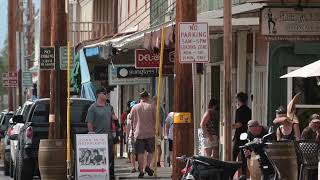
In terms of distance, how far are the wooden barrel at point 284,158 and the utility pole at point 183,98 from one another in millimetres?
1683

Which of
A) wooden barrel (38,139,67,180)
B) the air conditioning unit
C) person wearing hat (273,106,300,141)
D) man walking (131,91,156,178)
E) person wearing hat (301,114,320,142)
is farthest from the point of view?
the air conditioning unit

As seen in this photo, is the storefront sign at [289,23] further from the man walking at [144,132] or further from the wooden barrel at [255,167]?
the wooden barrel at [255,167]

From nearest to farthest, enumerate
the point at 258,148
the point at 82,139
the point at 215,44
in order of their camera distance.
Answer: the point at 258,148
the point at 82,139
the point at 215,44

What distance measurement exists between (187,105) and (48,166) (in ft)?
16.1

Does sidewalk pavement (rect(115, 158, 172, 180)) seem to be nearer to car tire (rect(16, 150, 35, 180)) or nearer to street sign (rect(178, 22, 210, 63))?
car tire (rect(16, 150, 35, 180))

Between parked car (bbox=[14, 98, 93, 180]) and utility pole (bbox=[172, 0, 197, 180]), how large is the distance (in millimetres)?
5196

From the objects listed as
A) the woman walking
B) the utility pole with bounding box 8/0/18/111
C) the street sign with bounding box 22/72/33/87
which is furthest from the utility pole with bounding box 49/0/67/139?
the street sign with bounding box 22/72/33/87

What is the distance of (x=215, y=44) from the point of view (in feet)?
78.4

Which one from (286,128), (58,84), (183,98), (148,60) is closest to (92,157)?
(58,84)

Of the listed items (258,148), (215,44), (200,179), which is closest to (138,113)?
(215,44)

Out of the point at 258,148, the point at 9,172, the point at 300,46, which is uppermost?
the point at 300,46

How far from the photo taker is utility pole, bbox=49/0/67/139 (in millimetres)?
19266

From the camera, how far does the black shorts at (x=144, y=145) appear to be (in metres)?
20.5

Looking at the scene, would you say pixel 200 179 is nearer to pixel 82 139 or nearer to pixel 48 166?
pixel 82 139
